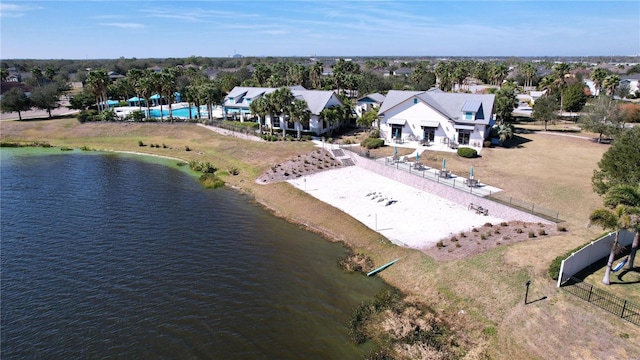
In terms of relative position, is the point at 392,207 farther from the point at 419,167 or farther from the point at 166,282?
the point at 166,282

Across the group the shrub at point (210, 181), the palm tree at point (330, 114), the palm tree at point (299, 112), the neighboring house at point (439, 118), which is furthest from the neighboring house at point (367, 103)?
the shrub at point (210, 181)

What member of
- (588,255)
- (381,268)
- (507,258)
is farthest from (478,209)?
(381,268)

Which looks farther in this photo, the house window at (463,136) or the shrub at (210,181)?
the house window at (463,136)

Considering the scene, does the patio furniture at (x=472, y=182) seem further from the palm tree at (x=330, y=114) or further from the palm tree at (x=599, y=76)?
the palm tree at (x=599, y=76)

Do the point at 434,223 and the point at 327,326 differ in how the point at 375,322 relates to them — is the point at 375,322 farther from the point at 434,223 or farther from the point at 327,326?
the point at 434,223

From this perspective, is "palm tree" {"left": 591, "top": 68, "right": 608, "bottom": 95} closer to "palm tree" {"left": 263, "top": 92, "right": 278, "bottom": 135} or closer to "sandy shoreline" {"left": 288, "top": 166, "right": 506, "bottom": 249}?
"sandy shoreline" {"left": 288, "top": 166, "right": 506, "bottom": 249}

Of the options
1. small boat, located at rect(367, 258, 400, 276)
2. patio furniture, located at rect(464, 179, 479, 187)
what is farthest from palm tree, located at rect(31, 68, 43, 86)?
small boat, located at rect(367, 258, 400, 276)
